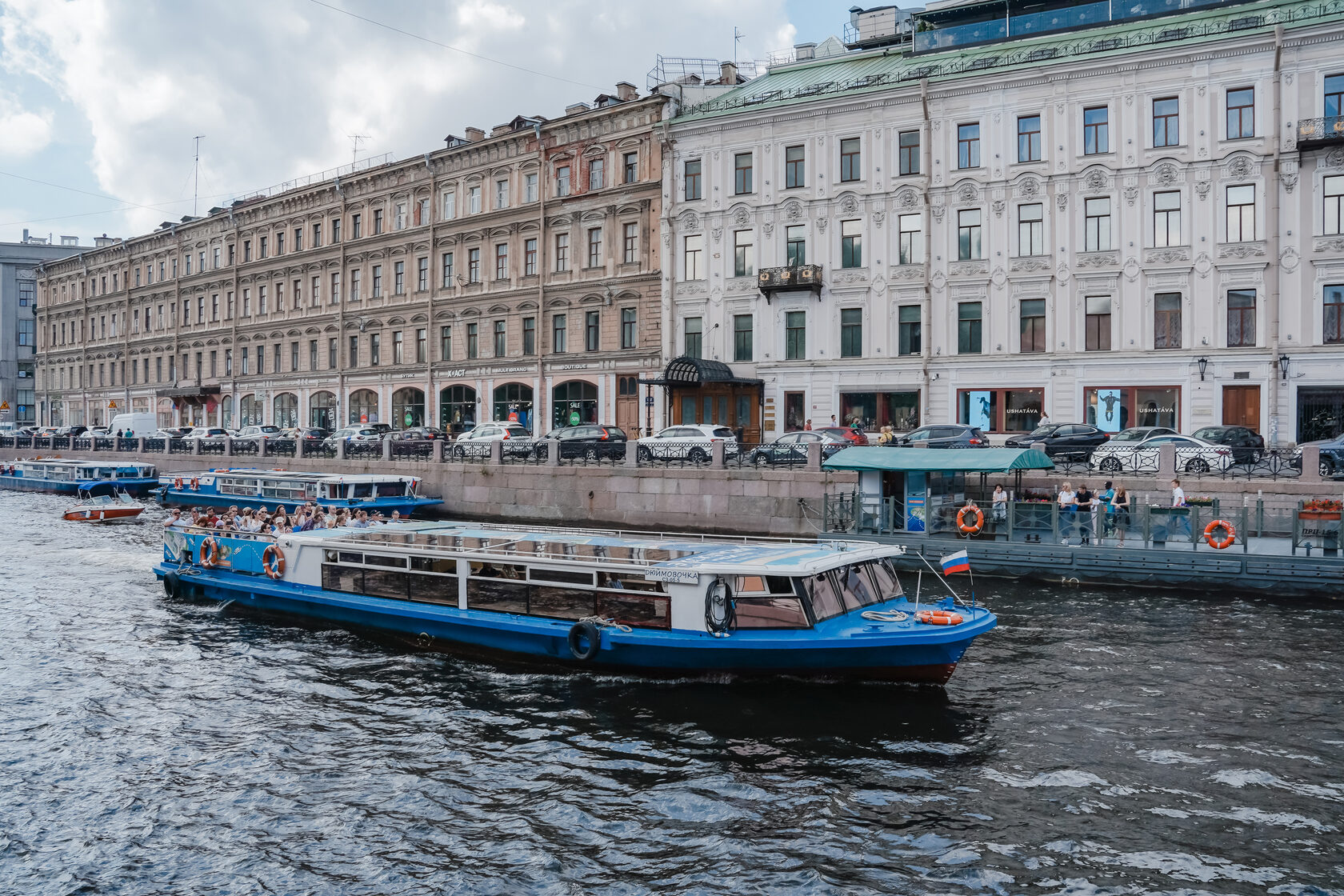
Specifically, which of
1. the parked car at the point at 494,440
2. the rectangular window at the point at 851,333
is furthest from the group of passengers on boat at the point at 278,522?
the rectangular window at the point at 851,333

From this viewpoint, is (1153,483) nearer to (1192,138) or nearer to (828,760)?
(1192,138)

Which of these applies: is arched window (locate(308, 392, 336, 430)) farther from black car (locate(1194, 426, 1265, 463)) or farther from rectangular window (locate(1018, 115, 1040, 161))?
black car (locate(1194, 426, 1265, 463))

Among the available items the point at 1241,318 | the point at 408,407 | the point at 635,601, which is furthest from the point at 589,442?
the point at 1241,318

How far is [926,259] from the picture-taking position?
3656cm

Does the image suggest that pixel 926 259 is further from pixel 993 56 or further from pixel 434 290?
pixel 434 290

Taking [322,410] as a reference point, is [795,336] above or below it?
above

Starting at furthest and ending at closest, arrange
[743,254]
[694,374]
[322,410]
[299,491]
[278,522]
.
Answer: [322,410]
[743,254]
[694,374]
[299,491]
[278,522]

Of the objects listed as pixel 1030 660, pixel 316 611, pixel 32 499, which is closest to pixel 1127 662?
pixel 1030 660

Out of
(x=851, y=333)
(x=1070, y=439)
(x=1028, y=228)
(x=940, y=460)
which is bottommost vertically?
(x=940, y=460)

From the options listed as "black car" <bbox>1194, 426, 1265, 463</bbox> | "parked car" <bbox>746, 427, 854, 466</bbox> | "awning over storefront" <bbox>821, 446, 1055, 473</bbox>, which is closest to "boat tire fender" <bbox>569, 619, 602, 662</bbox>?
"awning over storefront" <bbox>821, 446, 1055, 473</bbox>

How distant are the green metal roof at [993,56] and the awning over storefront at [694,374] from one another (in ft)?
33.0

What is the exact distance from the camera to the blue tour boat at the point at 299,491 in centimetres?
3450

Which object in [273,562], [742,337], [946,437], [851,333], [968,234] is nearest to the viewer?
[273,562]

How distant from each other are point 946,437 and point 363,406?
3326cm
